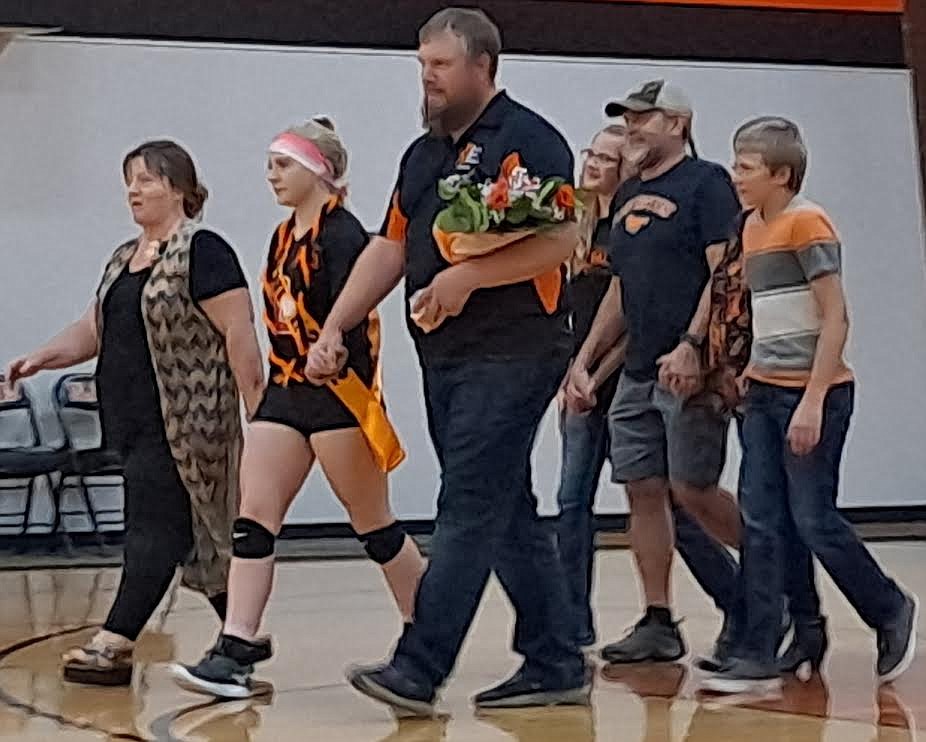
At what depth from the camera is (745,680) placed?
393cm

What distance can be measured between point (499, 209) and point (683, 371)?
2.84 feet

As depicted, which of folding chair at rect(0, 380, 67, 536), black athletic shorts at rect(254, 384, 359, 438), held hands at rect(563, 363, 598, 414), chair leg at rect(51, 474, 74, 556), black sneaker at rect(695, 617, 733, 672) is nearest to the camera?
black athletic shorts at rect(254, 384, 359, 438)

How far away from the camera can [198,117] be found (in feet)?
28.7

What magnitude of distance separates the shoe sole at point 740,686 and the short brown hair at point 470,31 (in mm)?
1439

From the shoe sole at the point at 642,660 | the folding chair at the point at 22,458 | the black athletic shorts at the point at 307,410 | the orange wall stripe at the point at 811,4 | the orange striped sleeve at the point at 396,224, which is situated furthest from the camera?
the orange wall stripe at the point at 811,4

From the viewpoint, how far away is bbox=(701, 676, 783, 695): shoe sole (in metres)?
3.91

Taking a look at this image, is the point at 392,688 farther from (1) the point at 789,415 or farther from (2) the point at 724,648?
(1) the point at 789,415

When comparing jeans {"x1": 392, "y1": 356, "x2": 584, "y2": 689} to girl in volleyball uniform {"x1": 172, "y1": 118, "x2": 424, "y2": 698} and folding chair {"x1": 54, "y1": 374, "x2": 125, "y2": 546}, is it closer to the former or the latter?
girl in volleyball uniform {"x1": 172, "y1": 118, "x2": 424, "y2": 698}

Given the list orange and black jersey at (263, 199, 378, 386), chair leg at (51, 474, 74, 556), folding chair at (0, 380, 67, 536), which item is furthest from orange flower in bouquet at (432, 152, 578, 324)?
chair leg at (51, 474, 74, 556)

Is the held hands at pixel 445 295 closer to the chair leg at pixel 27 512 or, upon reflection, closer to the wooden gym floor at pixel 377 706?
the wooden gym floor at pixel 377 706

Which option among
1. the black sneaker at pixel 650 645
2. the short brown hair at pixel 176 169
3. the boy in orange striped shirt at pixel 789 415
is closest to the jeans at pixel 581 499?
the black sneaker at pixel 650 645

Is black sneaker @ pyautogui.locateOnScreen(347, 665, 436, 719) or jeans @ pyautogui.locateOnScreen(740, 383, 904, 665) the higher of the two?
jeans @ pyautogui.locateOnScreen(740, 383, 904, 665)

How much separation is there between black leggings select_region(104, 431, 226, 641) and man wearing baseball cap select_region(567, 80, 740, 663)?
114 centimetres

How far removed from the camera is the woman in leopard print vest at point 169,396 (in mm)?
4090
